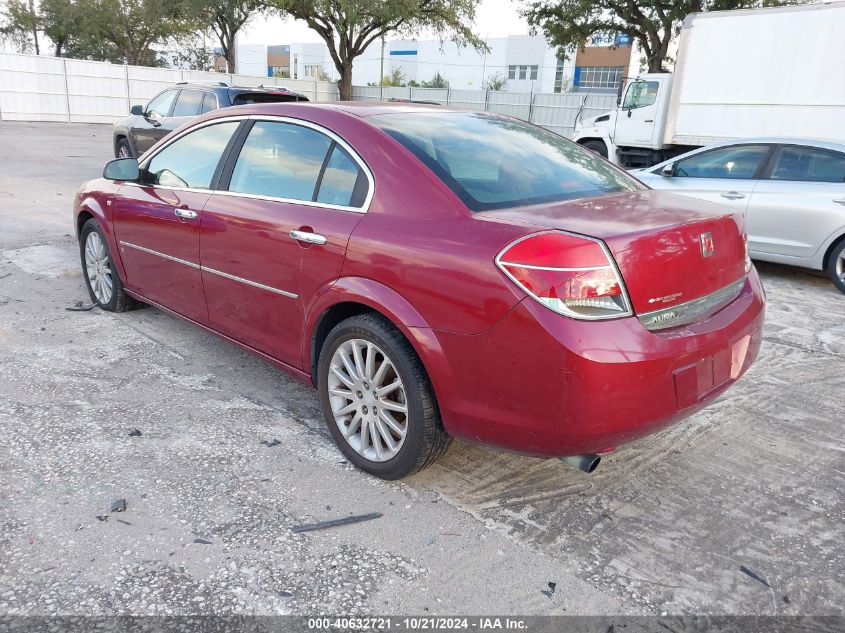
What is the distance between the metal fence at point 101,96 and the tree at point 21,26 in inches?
763

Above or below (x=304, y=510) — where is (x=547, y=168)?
above

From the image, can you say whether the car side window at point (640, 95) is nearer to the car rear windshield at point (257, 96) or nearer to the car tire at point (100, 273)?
the car rear windshield at point (257, 96)

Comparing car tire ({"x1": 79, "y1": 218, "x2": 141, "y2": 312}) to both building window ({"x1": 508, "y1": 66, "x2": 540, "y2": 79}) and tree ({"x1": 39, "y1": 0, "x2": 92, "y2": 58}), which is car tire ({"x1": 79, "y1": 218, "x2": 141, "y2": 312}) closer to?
tree ({"x1": 39, "y1": 0, "x2": 92, "y2": 58})

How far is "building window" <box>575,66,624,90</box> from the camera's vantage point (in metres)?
64.8

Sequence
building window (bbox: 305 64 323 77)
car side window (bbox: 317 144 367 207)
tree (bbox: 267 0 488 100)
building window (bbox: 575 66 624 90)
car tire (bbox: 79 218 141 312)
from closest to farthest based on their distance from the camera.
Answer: car side window (bbox: 317 144 367 207) < car tire (bbox: 79 218 141 312) < tree (bbox: 267 0 488 100) < building window (bbox: 575 66 624 90) < building window (bbox: 305 64 323 77)

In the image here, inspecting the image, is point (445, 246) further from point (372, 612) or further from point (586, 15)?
point (586, 15)

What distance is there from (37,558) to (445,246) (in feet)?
6.19

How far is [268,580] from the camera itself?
7.75ft

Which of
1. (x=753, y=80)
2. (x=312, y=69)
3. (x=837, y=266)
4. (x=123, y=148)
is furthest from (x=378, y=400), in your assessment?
(x=312, y=69)

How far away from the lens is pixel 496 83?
188ft

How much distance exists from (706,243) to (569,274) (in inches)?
31.2

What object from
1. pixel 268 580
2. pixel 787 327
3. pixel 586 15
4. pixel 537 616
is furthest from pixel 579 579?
pixel 586 15

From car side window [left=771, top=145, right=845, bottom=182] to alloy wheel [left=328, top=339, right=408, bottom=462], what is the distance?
19.4 ft

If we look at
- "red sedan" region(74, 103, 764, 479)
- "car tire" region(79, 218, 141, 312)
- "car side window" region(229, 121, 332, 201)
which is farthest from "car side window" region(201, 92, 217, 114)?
"car side window" region(229, 121, 332, 201)
